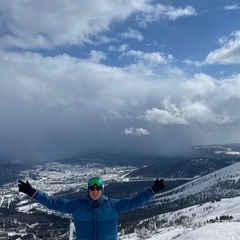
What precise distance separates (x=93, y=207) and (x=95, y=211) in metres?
0.16

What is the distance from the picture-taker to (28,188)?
41.0ft

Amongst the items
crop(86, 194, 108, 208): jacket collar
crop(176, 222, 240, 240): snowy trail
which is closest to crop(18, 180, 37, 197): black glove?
crop(86, 194, 108, 208): jacket collar

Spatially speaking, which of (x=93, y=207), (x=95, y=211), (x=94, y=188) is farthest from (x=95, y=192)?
(x=95, y=211)

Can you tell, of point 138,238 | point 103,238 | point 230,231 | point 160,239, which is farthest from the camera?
point 138,238

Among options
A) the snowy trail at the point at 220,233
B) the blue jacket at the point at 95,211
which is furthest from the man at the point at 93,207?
the snowy trail at the point at 220,233

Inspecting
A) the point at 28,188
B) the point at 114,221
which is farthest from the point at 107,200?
the point at 28,188

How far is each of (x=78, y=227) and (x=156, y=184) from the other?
10.5 feet

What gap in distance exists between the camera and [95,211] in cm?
1244

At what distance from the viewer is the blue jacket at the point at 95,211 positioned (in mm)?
12430

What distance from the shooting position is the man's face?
40.6ft

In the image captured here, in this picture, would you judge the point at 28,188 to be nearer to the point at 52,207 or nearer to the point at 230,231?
the point at 52,207

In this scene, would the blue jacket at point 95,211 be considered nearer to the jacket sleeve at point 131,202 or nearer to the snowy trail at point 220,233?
the jacket sleeve at point 131,202

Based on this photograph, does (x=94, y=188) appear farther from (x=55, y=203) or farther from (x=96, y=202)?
(x=55, y=203)

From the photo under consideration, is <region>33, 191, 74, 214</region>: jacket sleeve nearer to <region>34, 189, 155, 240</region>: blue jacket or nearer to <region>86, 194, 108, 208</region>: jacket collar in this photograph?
<region>34, 189, 155, 240</region>: blue jacket
